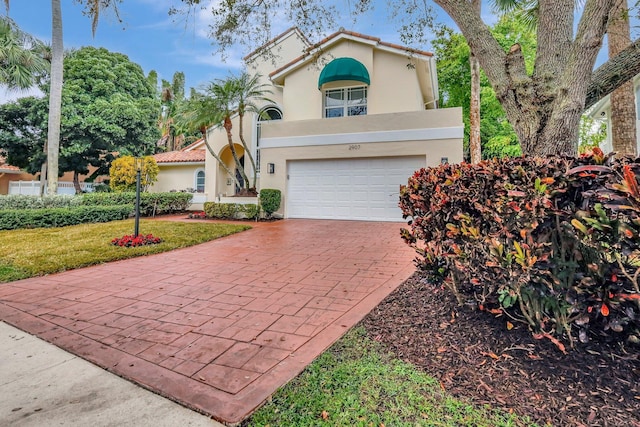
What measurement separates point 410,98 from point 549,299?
13.3m

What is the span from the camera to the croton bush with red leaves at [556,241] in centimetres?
188

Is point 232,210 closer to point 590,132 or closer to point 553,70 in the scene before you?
point 553,70

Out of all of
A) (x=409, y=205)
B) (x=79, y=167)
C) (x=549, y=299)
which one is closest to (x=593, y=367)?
(x=549, y=299)

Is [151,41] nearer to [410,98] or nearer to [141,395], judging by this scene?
[410,98]

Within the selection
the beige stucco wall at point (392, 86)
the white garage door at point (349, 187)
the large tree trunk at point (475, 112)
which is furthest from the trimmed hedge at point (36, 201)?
the large tree trunk at point (475, 112)

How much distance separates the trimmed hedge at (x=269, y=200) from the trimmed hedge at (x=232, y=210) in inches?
14.5

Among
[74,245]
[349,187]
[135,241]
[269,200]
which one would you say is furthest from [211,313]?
[349,187]

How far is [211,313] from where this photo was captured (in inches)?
151

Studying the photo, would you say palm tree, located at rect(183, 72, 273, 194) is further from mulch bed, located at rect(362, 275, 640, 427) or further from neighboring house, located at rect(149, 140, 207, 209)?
mulch bed, located at rect(362, 275, 640, 427)

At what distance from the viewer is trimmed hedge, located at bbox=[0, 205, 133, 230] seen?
34.7ft

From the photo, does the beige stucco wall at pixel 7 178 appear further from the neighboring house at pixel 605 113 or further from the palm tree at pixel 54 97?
the neighboring house at pixel 605 113

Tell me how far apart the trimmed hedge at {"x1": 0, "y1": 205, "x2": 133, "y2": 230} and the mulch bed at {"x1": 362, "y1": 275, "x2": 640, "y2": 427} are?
13161mm

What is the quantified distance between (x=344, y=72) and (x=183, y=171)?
12881 mm

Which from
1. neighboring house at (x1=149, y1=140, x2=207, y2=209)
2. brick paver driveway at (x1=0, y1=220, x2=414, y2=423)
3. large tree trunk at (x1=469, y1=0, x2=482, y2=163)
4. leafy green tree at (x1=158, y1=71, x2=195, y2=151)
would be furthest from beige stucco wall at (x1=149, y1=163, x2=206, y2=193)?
large tree trunk at (x1=469, y1=0, x2=482, y2=163)
